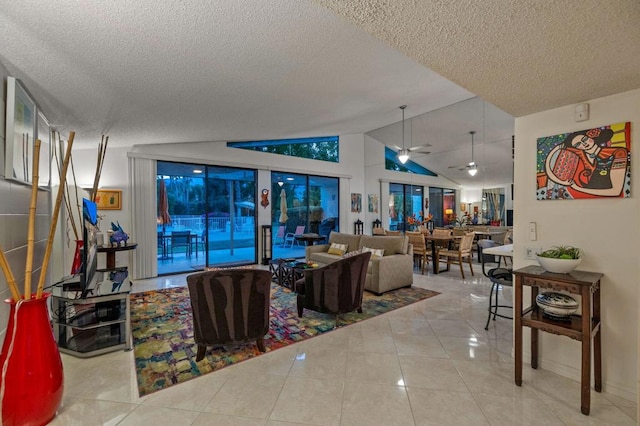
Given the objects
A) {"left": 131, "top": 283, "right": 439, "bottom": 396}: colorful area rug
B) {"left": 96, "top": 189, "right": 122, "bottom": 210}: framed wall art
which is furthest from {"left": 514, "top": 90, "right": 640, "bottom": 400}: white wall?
{"left": 96, "top": 189, "right": 122, "bottom": 210}: framed wall art

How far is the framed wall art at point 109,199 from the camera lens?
5.16 meters

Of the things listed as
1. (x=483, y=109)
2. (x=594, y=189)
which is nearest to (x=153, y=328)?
(x=594, y=189)

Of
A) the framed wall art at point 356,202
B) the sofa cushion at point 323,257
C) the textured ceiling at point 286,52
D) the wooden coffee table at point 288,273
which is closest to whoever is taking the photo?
the textured ceiling at point 286,52

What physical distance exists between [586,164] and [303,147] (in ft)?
21.7

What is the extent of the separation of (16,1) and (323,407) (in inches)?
112

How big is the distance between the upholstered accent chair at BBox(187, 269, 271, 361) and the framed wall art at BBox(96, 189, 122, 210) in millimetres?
4006

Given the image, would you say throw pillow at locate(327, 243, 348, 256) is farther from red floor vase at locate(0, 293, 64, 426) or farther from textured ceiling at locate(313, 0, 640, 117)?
red floor vase at locate(0, 293, 64, 426)

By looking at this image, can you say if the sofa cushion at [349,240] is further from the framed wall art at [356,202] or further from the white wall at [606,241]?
the white wall at [606,241]

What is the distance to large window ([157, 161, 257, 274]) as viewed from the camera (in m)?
5.99

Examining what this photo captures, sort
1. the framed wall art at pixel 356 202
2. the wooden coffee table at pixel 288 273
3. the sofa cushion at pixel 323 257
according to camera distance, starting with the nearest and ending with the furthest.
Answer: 1. the wooden coffee table at pixel 288 273
2. the sofa cushion at pixel 323 257
3. the framed wall art at pixel 356 202

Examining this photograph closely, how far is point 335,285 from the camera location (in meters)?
3.24

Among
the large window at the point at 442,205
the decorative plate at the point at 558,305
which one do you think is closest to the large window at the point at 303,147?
the large window at the point at 442,205

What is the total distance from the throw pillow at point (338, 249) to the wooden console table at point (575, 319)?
3.63m

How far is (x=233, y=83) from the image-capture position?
289 cm
